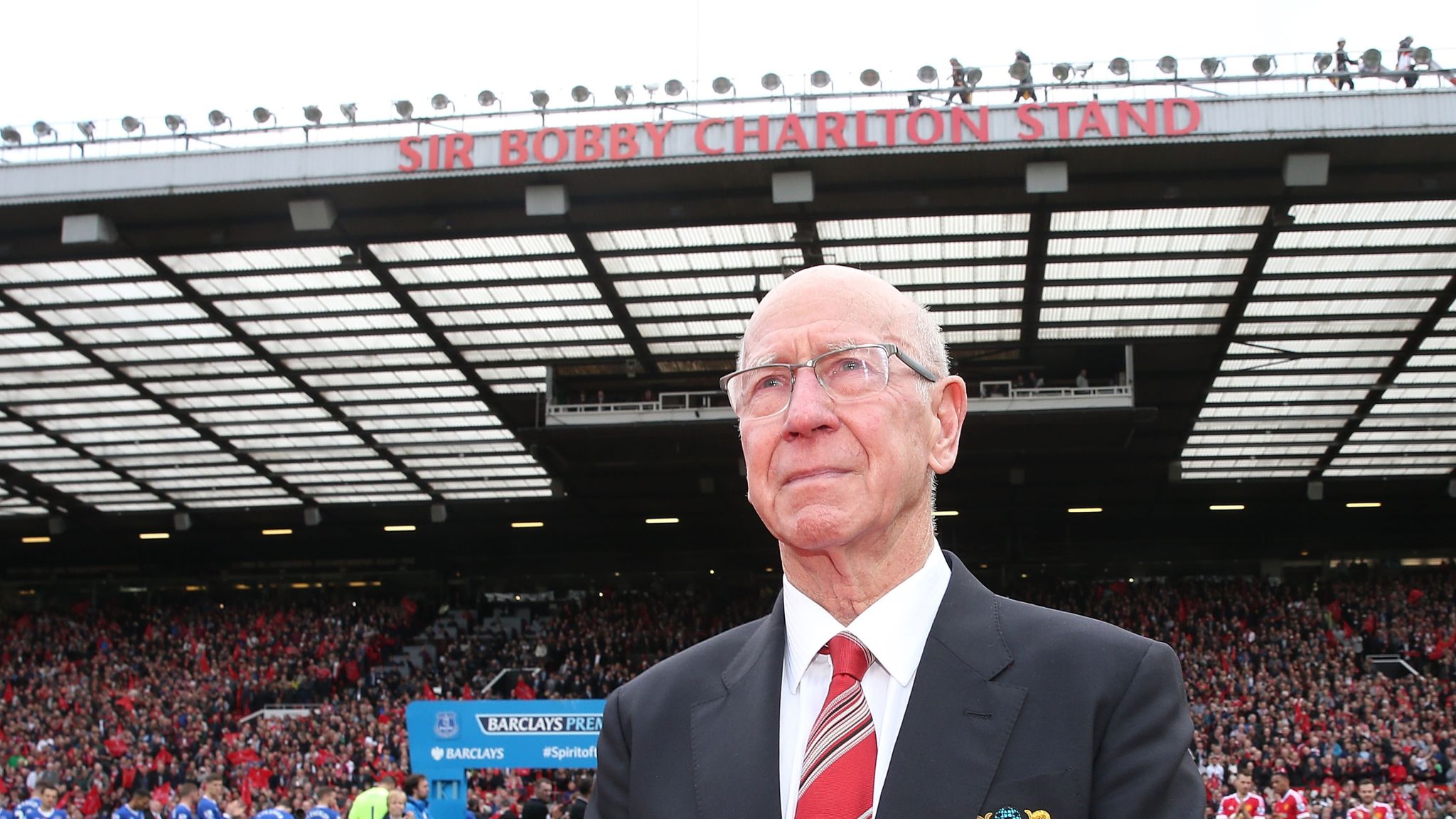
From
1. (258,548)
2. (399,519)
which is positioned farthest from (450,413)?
(258,548)

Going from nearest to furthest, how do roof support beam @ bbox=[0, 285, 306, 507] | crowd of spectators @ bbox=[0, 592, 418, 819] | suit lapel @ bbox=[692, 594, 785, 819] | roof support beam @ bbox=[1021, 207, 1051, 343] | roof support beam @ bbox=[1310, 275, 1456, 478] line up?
1. suit lapel @ bbox=[692, 594, 785, 819]
2. roof support beam @ bbox=[1021, 207, 1051, 343]
3. roof support beam @ bbox=[1310, 275, 1456, 478]
4. roof support beam @ bbox=[0, 285, 306, 507]
5. crowd of spectators @ bbox=[0, 592, 418, 819]

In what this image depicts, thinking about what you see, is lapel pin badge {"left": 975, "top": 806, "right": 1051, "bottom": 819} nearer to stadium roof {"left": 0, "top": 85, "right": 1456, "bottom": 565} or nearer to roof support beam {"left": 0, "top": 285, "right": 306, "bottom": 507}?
stadium roof {"left": 0, "top": 85, "right": 1456, "bottom": 565}

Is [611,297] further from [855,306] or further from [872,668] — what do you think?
[872,668]

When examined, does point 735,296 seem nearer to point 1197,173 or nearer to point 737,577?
point 1197,173

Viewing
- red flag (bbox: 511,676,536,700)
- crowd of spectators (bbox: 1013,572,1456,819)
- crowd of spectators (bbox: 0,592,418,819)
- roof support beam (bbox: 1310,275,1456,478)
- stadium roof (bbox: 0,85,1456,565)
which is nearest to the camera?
stadium roof (bbox: 0,85,1456,565)

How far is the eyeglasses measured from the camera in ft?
6.82

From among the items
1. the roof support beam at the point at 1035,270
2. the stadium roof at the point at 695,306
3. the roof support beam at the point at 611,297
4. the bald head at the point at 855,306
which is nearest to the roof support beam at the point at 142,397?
the stadium roof at the point at 695,306

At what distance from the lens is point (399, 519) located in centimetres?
4503

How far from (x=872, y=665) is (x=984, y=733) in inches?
8.1

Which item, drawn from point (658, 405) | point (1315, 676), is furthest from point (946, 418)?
point (1315, 676)

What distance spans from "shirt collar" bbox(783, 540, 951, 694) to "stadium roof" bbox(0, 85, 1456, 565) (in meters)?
21.0

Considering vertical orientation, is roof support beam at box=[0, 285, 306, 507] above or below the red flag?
above

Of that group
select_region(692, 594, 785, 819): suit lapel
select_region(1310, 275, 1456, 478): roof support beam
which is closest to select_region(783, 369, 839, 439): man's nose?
select_region(692, 594, 785, 819): suit lapel

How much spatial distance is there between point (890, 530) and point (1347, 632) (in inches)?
1596
